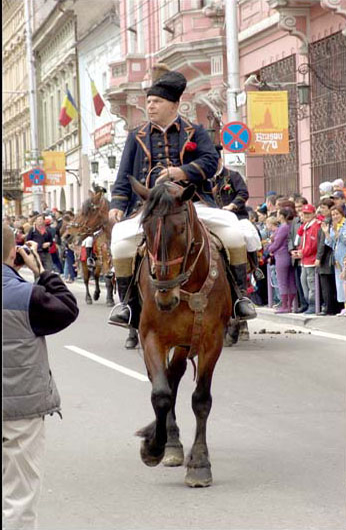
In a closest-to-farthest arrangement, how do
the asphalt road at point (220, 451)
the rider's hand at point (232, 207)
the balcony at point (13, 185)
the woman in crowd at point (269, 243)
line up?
the asphalt road at point (220, 451), the rider's hand at point (232, 207), the woman in crowd at point (269, 243), the balcony at point (13, 185)

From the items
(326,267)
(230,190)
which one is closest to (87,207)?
(326,267)

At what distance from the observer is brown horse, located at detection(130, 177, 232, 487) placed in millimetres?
7566

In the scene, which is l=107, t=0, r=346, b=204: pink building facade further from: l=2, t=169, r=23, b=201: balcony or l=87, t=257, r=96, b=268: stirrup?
l=2, t=169, r=23, b=201: balcony

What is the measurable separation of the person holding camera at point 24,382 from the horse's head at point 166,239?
1796mm

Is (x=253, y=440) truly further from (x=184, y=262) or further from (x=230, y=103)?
(x=230, y=103)

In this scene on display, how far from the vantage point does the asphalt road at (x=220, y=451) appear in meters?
6.80

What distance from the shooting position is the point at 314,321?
18625 millimetres

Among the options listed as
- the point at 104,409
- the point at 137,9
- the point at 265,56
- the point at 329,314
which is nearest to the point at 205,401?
the point at 104,409

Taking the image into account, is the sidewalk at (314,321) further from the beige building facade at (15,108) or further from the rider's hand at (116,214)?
the beige building facade at (15,108)

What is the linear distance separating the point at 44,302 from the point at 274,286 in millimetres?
15895

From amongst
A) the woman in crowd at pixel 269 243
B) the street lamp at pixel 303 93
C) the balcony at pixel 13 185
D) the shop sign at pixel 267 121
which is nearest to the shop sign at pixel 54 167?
the street lamp at pixel 303 93

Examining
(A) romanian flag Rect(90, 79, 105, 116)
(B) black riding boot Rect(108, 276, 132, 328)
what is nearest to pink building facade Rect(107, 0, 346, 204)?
(A) romanian flag Rect(90, 79, 105, 116)

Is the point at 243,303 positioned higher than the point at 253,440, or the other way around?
the point at 243,303

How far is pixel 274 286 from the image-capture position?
843 inches
